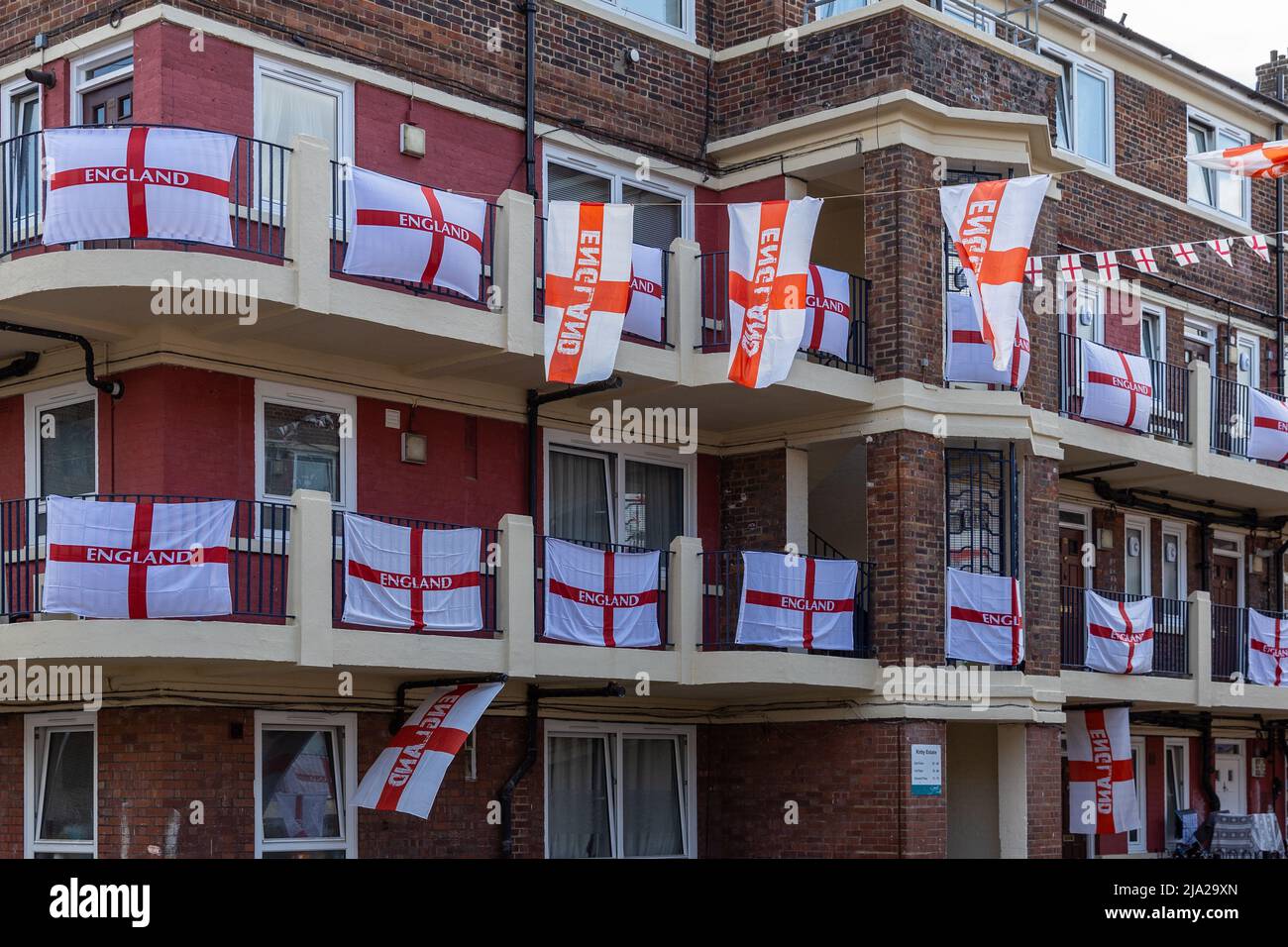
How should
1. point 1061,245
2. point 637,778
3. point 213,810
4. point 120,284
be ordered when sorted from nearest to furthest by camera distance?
point 120,284
point 213,810
point 637,778
point 1061,245

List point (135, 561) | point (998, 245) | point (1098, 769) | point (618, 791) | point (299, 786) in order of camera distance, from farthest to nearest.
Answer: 1. point (1098, 769)
2. point (618, 791)
3. point (998, 245)
4. point (299, 786)
5. point (135, 561)

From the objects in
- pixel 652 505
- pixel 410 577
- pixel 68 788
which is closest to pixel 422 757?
pixel 410 577

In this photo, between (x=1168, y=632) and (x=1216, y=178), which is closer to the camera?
(x=1168, y=632)

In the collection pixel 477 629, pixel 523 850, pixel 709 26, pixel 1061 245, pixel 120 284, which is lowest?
pixel 523 850

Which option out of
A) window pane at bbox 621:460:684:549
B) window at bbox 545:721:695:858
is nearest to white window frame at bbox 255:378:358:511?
window at bbox 545:721:695:858

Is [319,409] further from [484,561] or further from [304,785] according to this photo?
[304,785]

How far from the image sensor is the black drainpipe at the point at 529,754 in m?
17.8

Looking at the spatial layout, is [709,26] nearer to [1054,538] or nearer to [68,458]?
[1054,538]

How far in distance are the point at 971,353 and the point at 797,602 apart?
10.7 feet

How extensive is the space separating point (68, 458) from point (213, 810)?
336 centimetres

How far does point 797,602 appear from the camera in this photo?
60.8 feet

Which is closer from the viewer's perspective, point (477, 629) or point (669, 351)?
point (477, 629)

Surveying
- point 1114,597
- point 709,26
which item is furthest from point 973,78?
point 1114,597

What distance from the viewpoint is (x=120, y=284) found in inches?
575
